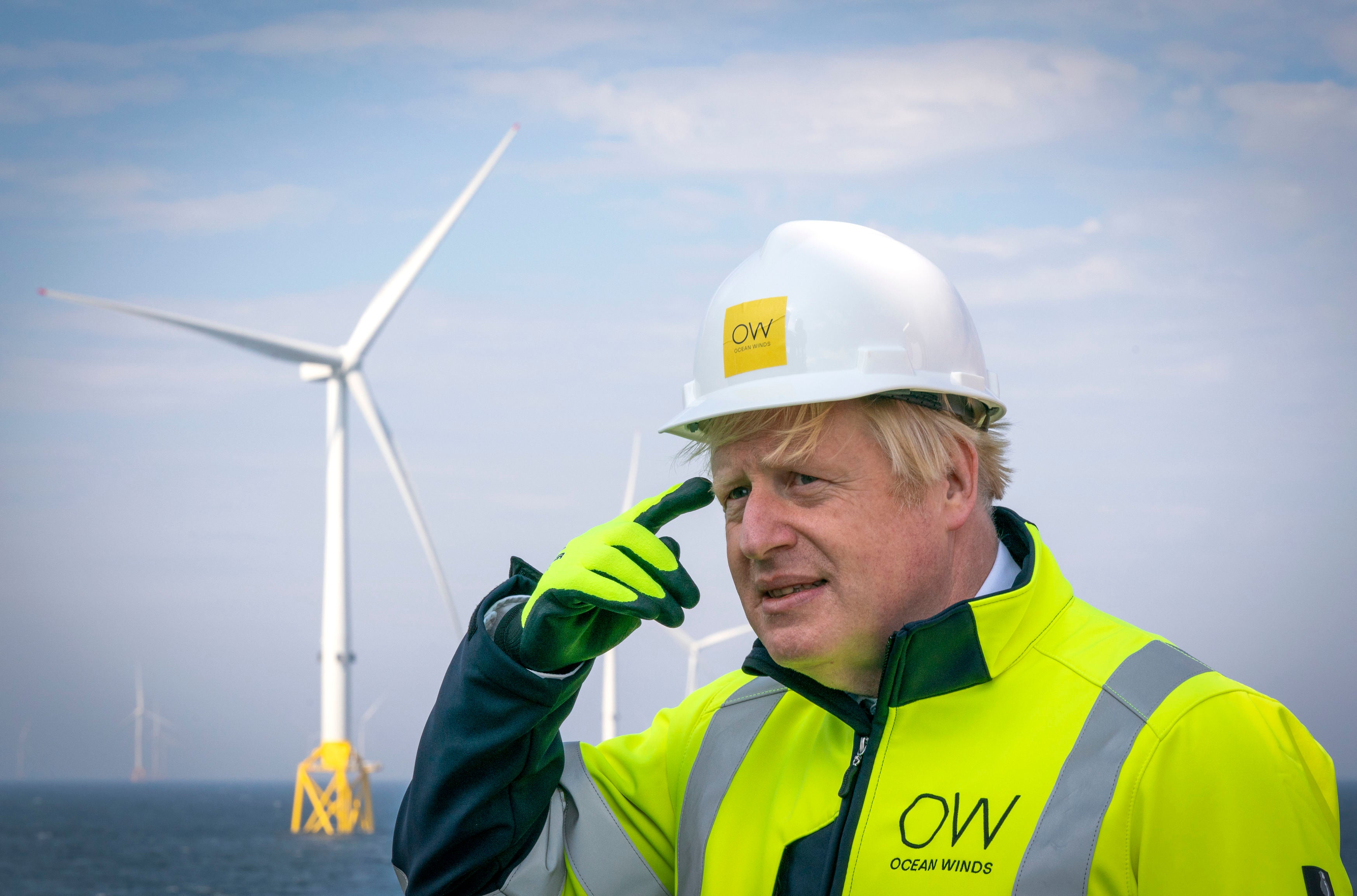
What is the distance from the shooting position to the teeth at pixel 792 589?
11.8 feet

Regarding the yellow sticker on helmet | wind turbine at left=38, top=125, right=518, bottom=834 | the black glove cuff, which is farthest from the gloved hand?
wind turbine at left=38, top=125, right=518, bottom=834

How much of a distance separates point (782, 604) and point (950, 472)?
2.12ft

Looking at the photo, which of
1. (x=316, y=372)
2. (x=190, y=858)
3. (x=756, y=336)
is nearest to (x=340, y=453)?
(x=316, y=372)

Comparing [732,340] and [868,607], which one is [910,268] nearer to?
[732,340]

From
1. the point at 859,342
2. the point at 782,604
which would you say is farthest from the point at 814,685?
the point at 859,342

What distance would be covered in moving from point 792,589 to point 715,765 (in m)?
0.78

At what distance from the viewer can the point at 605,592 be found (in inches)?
146

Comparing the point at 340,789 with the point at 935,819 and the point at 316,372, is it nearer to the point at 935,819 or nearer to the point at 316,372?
the point at 316,372

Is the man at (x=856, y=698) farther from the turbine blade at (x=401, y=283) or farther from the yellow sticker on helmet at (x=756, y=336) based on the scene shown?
the turbine blade at (x=401, y=283)

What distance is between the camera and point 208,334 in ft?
114

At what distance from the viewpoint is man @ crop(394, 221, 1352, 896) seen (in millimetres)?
3072

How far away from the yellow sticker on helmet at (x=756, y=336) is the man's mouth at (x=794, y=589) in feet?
2.15

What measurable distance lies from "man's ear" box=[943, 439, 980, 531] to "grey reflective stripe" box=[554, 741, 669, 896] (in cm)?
146

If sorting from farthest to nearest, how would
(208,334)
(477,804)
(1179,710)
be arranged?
(208,334), (477,804), (1179,710)
